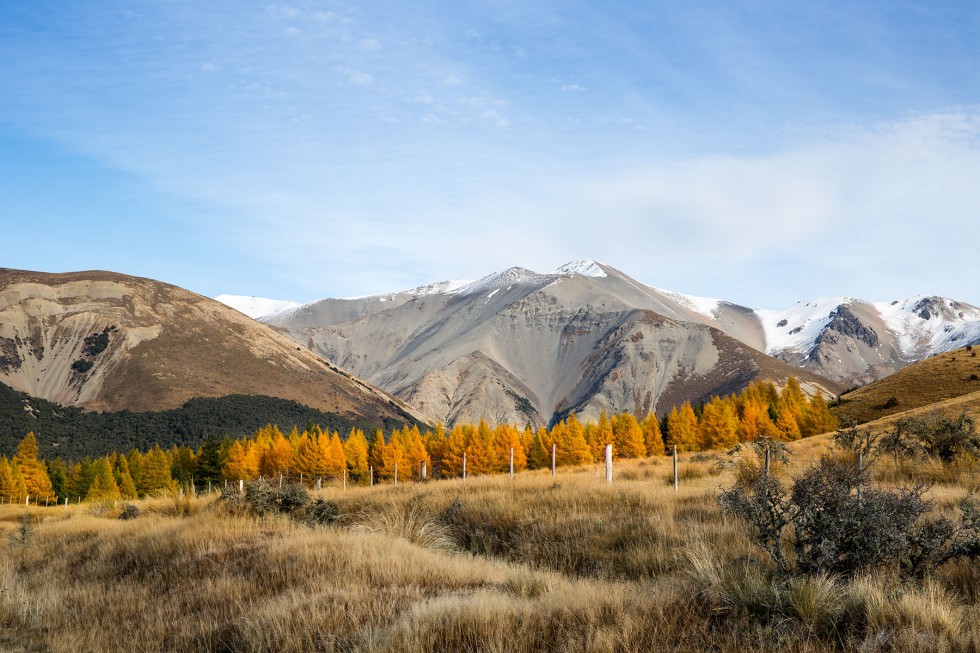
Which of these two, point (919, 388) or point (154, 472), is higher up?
point (919, 388)

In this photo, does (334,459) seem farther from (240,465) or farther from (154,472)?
(154,472)

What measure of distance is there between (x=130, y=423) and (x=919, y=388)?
17333cm

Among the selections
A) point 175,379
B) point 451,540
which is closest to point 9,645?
point 451,540

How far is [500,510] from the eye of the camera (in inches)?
561

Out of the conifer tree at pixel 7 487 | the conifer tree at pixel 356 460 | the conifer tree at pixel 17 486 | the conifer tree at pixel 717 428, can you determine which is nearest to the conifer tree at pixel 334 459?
the conifer tree at pixel 356 460

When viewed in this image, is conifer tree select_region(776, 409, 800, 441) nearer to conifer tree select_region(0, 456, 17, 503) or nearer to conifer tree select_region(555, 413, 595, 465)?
conifer tree select_region(555, 413, 595, 465)

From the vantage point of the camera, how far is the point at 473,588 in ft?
24.9

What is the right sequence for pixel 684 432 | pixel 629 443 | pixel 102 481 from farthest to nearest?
pixel 684 432 → pixel 629 443 → pixel 102 481

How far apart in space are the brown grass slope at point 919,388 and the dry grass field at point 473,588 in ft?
223

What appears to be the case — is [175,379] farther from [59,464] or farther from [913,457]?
[913,457]

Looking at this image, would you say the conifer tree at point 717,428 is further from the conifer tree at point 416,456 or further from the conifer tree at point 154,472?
the conifer tree at point 154,472

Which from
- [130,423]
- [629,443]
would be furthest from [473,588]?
[130,423]

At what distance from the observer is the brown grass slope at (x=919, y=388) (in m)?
72.2

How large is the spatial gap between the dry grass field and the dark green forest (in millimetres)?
159185
